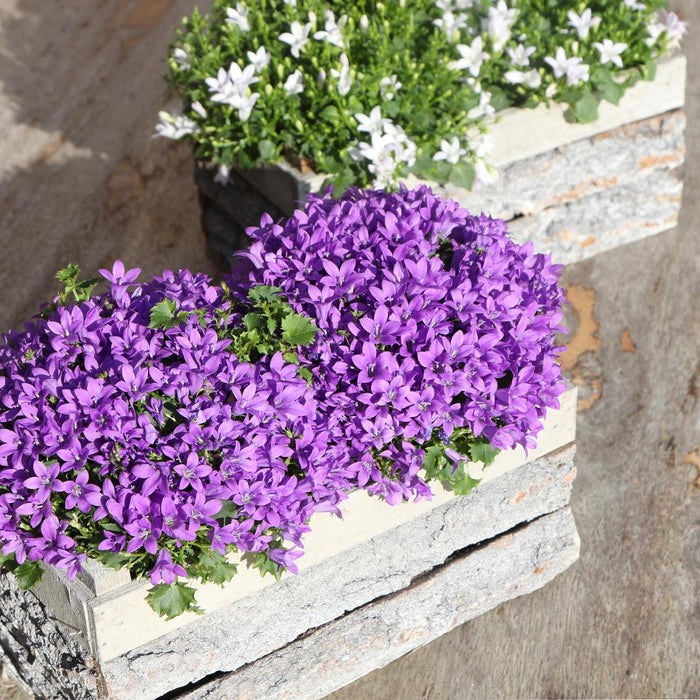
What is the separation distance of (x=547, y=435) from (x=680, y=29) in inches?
82.4

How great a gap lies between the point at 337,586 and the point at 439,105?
72.8 inches

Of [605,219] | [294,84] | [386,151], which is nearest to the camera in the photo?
[386,151]

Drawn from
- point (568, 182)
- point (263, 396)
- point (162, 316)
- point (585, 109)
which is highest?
point (585, 109)

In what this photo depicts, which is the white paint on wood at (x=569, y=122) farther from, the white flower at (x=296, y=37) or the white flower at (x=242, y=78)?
the white flower at (x=242, y=78)

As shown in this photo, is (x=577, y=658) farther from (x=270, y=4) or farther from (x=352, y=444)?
(x=270, y=4)

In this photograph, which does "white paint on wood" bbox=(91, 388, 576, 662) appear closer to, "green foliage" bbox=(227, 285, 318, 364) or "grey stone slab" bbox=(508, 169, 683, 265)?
"green foliage" bbox=(227, 285, 318, 364)

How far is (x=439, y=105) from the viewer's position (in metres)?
3.68

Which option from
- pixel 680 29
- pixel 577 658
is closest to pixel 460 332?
pixel 577 658

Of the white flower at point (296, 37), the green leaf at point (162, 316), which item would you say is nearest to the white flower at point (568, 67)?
the white flower at point (296, 37)

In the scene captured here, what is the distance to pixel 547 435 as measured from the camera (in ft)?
9.25

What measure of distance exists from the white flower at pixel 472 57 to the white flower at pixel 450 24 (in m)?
0.14

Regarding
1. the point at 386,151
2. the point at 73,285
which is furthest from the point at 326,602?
the point at 386,151

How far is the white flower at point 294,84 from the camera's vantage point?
351 cm

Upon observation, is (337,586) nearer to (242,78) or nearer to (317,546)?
(317,546)
